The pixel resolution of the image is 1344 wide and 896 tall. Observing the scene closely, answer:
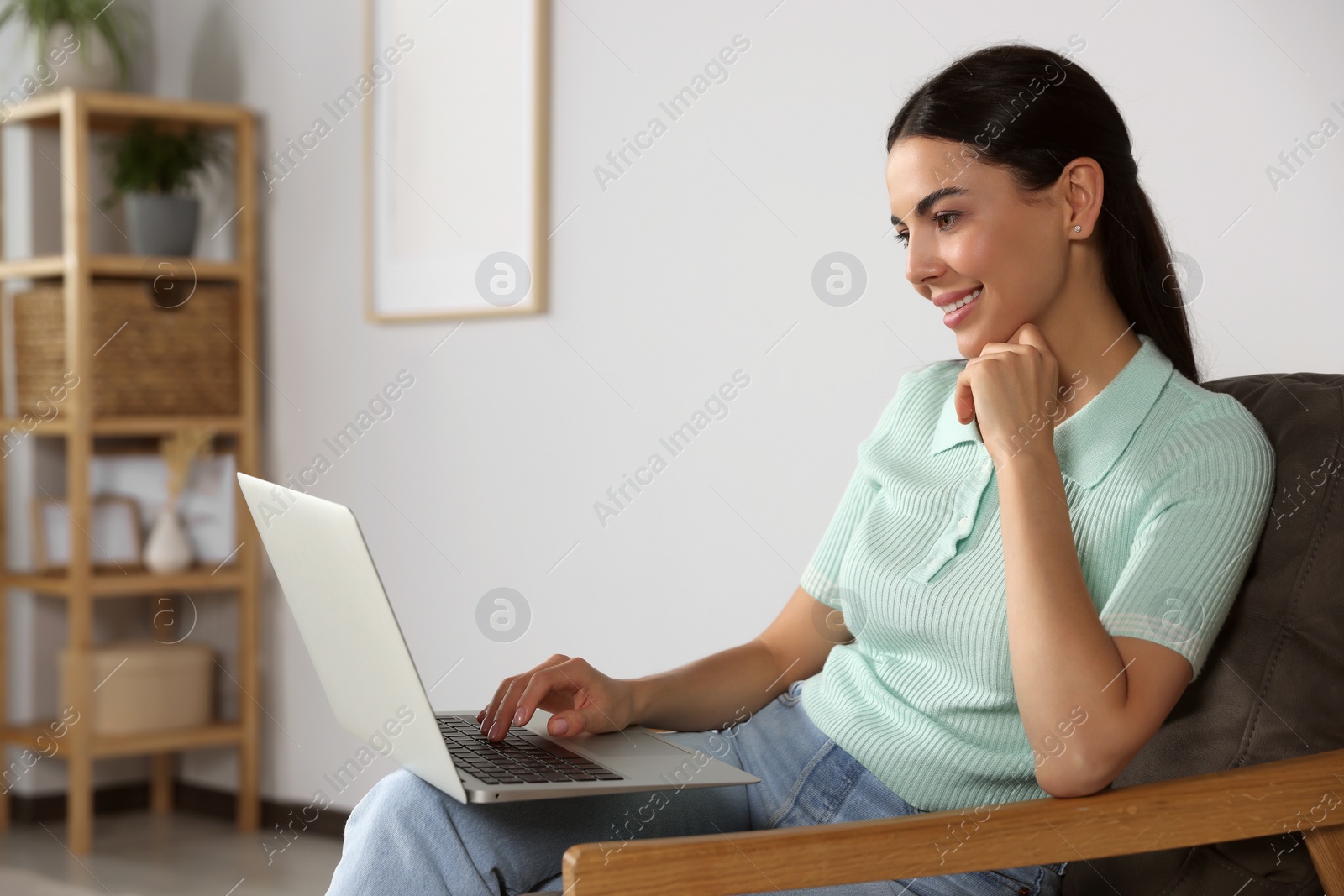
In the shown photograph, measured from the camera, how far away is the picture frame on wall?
273 centimetres

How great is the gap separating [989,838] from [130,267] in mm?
2749

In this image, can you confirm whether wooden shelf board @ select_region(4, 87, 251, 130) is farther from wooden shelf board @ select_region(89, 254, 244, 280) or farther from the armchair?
the armchair

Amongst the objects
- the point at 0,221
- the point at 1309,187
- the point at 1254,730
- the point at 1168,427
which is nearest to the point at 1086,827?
the point at 1254,730

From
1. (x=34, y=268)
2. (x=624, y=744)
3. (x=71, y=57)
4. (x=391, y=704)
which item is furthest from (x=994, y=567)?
(x=71, y=57)

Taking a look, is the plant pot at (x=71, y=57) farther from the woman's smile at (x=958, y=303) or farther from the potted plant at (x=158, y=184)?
→ the woman's smile at (x=958, y=303)

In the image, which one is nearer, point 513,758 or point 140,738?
point 513,758

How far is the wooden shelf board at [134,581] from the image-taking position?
123 inches

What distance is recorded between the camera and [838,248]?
2.30 m

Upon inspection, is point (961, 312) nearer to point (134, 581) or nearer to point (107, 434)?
point (134, 581)

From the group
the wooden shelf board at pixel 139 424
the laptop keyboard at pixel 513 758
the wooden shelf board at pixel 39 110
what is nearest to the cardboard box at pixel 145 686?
the wooden shelf board at pixel 139 424

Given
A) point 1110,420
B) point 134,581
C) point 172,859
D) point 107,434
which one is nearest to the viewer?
point 1110,420

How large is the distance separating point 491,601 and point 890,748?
1.66 meters

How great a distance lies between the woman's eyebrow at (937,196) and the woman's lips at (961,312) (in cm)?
10

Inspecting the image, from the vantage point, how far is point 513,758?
1.24m
